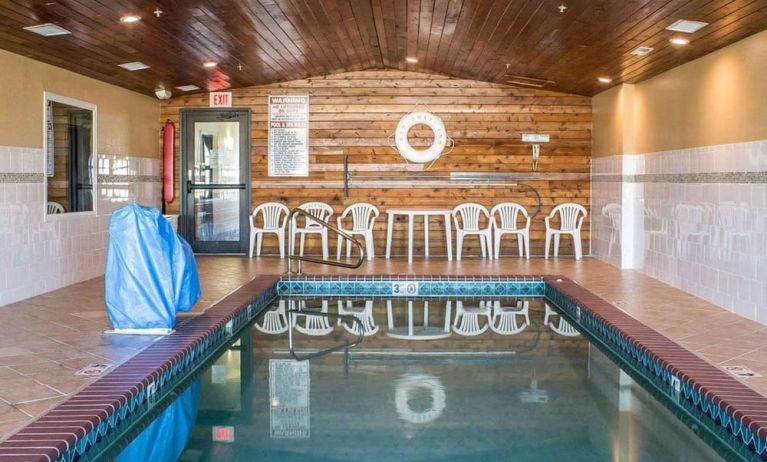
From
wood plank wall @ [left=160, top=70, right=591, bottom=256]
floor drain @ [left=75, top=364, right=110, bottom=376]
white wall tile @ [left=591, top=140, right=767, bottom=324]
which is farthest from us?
wood plank wall @ [left=160, top=70, right=591, bottom=256]

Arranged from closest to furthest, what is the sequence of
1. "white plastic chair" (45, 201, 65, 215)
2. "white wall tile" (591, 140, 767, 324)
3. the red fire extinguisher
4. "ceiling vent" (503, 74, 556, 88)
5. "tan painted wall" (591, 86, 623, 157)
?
"white wall tile" (591, 140, 767, 324) < "white plastic chair" (45, 201, 65, 215) < "tan painted wall" (591, 86, 623, 157) < "ceiling vent" (503, 74, 556, 88) < the red fire extinguisher

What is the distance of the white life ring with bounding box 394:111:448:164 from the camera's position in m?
10.7

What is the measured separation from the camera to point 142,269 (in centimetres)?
Answer: 520

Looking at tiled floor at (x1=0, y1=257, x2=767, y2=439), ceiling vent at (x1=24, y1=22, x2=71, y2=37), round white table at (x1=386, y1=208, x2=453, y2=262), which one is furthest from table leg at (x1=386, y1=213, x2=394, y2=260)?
ceiling vent at (x1=24, y1=22, x2=71, y2=37)

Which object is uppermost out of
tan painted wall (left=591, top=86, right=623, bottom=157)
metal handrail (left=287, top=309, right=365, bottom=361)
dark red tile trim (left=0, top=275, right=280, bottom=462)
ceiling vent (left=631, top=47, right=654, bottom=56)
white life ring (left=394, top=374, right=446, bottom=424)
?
ceiling vent (left=631, top=47, right=654, bottom=56)

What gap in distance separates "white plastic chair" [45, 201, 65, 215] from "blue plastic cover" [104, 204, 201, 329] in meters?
2.60

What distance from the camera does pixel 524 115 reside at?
423 inches

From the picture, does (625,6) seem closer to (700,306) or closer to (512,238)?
(700,306)

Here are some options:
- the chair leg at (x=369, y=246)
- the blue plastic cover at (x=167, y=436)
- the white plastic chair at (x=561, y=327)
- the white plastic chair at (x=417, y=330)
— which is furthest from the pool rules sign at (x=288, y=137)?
the blue plastic cover at (x=167, y=436)

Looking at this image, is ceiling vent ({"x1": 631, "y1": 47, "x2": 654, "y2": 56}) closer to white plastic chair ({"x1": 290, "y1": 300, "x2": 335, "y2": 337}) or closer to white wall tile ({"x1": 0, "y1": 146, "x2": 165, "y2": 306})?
white plastic chair ({"x1": 290, "y1": 300, "x2": 335, "y2": 337})

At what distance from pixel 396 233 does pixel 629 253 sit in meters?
3.11

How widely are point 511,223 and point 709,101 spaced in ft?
12.9

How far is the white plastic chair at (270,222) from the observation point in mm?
10406

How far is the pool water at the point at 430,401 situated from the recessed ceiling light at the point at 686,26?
8.15 feet
